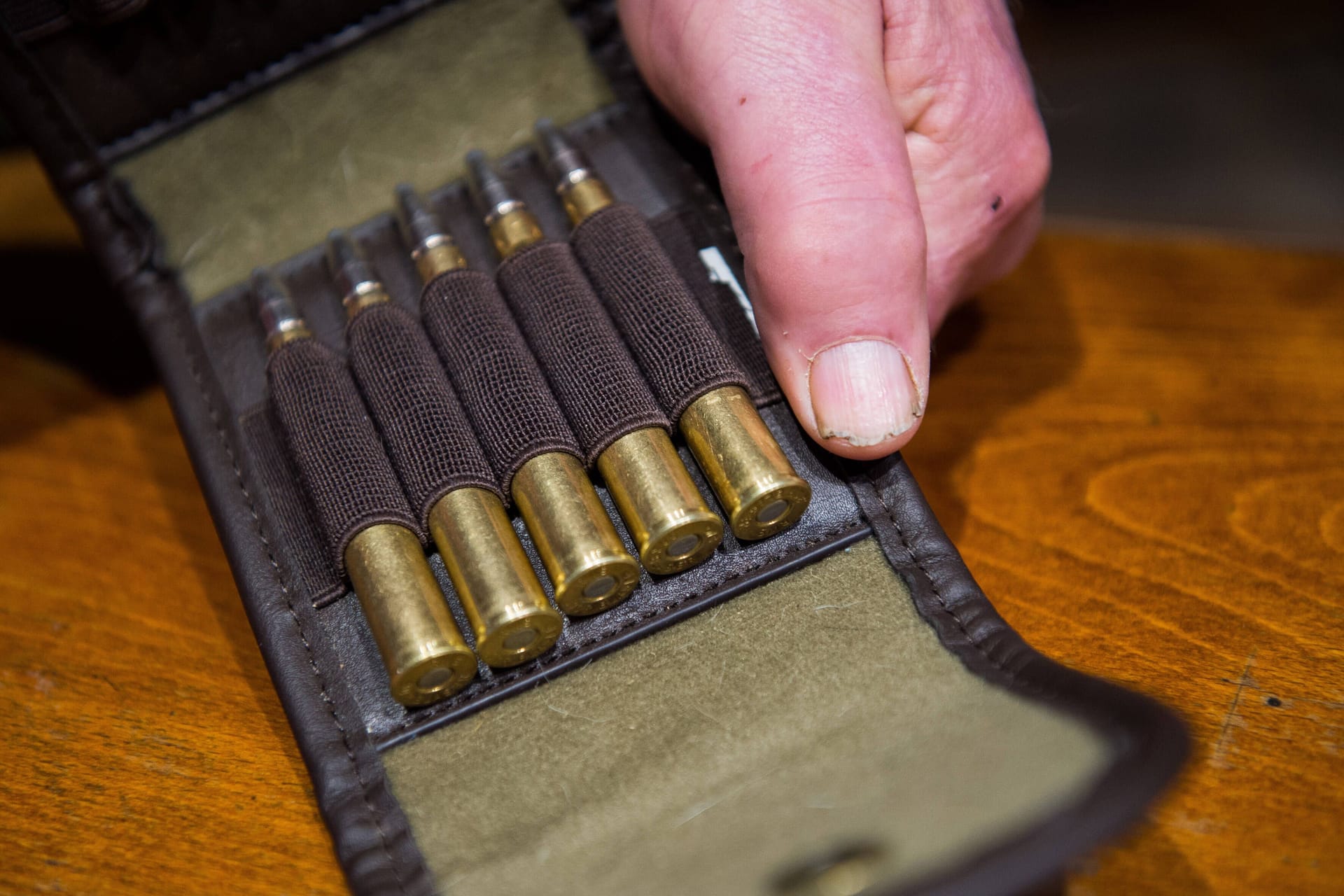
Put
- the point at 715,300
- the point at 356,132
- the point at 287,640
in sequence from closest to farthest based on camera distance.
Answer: the point at 287,640
the point at 715,300
the point at 356,132

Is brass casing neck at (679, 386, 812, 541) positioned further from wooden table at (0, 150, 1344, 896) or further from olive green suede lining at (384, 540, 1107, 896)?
wooden table at (0, 150, 1344, 896)

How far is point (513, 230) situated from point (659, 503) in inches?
13.6

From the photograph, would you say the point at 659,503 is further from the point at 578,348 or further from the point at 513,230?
the point at 513,230

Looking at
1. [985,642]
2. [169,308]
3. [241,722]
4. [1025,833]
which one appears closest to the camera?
[1025,833]

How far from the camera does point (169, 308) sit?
40.8 inches

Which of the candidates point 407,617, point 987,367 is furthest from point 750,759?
point 987,367

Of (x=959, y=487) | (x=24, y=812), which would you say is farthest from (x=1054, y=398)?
(x=24, y=812)

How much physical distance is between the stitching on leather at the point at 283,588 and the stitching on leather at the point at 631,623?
4 centimetres

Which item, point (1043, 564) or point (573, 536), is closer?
point (573, 536)

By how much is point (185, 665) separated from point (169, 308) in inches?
13.6

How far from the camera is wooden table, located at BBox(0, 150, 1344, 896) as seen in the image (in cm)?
81

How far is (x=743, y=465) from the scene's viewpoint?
0.82 meters

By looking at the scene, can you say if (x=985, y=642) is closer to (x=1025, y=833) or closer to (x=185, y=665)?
(x=1025, y=833)

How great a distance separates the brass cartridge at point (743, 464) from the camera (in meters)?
0.81
